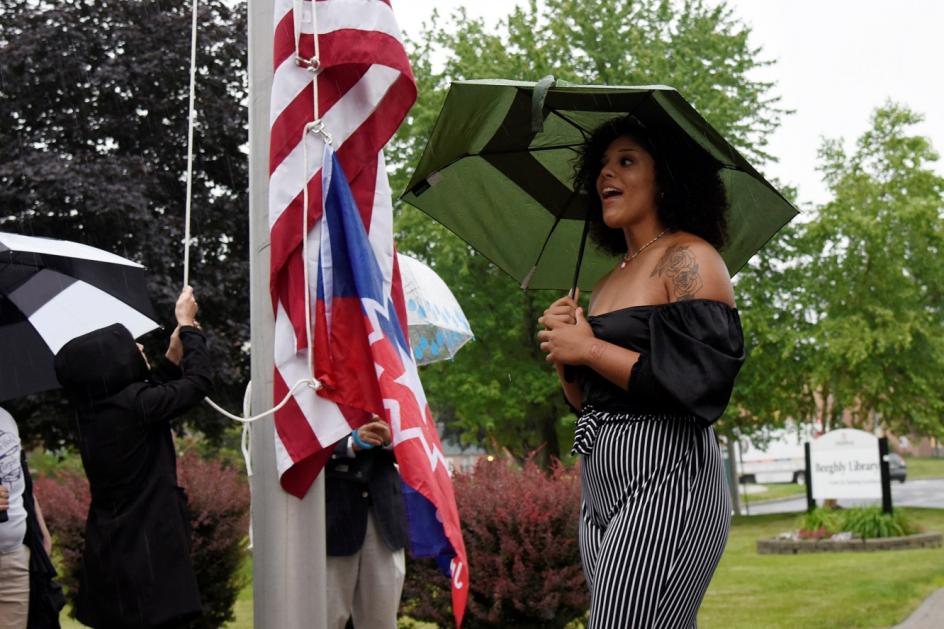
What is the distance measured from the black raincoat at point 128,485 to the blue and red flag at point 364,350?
40.5 inches

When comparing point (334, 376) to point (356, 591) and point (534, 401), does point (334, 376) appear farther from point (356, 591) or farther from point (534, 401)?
point (534, 401)

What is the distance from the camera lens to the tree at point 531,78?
28.8 metres

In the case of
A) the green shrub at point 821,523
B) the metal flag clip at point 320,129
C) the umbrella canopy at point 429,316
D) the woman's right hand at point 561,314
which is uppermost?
the metal flag clip at point 320,129

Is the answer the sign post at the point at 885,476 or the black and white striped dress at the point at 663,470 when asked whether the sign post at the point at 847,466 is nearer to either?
the sign post at the point at 885,476

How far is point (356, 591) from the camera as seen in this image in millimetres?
6242

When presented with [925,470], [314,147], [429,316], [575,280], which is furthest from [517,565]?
[925,470]

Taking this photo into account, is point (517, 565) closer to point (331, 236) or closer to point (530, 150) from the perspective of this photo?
point (530, 150)

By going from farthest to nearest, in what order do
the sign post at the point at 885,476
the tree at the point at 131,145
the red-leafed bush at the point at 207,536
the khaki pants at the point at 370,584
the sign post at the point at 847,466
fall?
the sign post at the point at 847,466 → the sign post at the point at 885,476 → the tree at the point at 131,145 → the red-leafed bush at the point at 207,536 → the khaki pants at the point at 370,584

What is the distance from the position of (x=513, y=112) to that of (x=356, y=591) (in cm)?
329

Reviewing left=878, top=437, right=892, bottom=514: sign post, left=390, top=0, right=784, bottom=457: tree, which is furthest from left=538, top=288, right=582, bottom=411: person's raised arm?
left=390, top=0, right=784, bottom=457: tree

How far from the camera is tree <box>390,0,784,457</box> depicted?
94.6ft

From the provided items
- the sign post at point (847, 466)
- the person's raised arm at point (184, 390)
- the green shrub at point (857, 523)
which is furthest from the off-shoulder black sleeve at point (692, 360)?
the sign post at point (847, 466)

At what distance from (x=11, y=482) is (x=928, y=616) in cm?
745

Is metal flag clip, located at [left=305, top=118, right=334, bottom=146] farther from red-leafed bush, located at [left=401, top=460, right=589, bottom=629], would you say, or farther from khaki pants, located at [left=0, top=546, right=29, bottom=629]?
red-leafed bush, located at [left=401, top=460, right=589, bottom=629]
